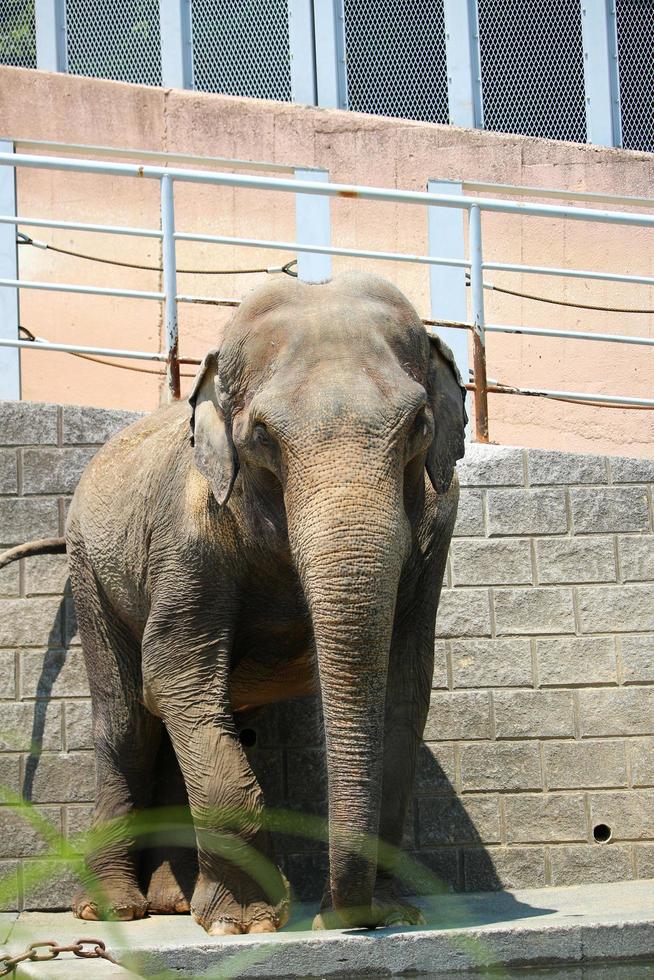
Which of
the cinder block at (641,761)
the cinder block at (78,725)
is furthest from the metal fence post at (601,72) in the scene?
the cinder block at (78,725)

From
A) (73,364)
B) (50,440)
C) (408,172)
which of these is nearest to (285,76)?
(408,172)

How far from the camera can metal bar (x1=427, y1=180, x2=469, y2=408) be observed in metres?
11.4

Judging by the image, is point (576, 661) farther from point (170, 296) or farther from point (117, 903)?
point (170, 296)

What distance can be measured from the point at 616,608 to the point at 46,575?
2.42m

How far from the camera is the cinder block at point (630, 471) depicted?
298 inches

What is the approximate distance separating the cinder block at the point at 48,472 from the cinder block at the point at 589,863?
252cm

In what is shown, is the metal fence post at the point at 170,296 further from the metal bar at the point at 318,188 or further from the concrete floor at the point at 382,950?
the concrete floor at the point at 382,950

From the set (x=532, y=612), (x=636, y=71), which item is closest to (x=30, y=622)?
(x=532, y=612)

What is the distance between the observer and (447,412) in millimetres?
5617

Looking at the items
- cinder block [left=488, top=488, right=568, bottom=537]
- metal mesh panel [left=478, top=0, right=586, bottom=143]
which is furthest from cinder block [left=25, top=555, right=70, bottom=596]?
metal mesh panel [left=478, top=0, right=586, bottom=143]

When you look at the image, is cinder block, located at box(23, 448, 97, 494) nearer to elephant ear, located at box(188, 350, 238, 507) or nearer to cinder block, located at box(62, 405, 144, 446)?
cinder block, located at box(62, 405, 144, 446)

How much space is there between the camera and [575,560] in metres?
7.47

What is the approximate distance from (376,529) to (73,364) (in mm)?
7326

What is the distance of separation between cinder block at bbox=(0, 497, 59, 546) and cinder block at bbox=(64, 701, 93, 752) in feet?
2.33
